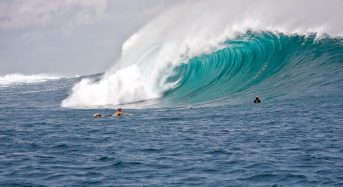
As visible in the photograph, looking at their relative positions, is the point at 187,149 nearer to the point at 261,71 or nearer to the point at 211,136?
the point at 211,136

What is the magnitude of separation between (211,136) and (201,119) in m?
4.44

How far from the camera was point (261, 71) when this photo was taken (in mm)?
31094

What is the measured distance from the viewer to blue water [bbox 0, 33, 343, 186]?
1095 cm

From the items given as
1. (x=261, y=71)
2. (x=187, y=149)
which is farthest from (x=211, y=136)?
(x=261, y=71)

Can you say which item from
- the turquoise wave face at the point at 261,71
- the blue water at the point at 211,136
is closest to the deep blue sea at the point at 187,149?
the blue water at the point at 211,136

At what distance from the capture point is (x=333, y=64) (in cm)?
2884

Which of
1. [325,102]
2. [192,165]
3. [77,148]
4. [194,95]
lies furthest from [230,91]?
[192,165]

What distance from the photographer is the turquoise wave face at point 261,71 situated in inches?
1048

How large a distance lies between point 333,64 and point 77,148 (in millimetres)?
18530

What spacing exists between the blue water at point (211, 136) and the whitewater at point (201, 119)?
3 cm

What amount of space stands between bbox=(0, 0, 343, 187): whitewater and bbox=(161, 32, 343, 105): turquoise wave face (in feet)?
0.22

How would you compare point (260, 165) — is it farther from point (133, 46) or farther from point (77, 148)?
point (133, 46)

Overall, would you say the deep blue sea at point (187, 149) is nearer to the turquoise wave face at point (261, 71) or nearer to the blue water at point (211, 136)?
the blue water at point (211, 136)

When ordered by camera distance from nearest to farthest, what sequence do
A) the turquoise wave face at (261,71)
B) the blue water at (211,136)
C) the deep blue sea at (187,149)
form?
the deep blue sea at (187,149) → the blue water at (211,136) → the turquoise wave face at (261,71)
